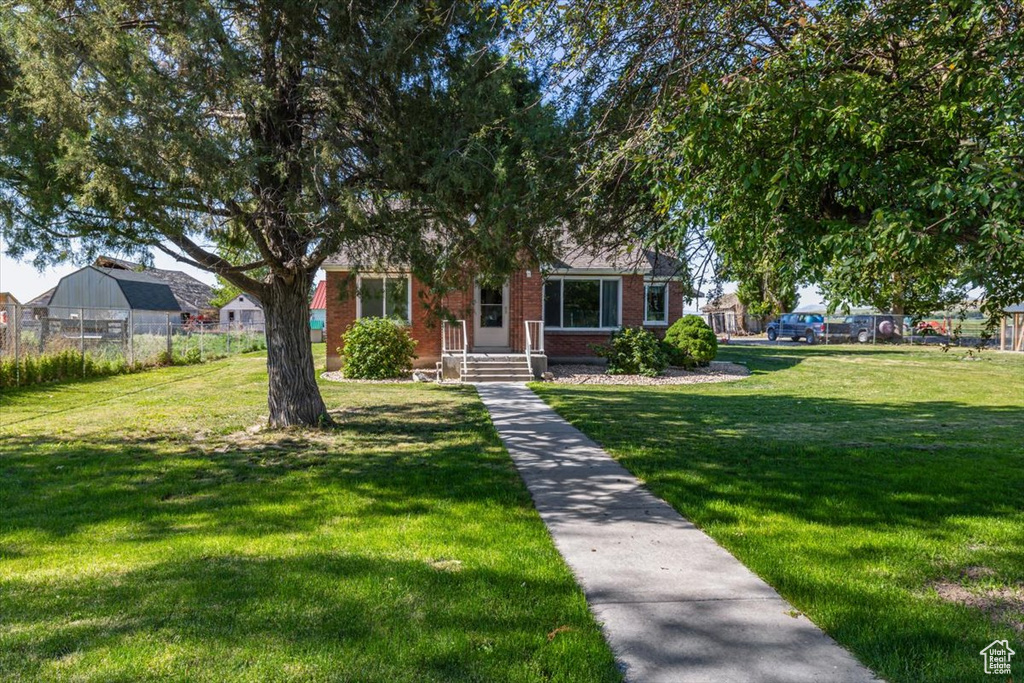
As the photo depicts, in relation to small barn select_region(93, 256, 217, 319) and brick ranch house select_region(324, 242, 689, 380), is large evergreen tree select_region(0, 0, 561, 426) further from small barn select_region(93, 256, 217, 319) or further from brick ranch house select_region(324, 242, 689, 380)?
small barn select_region(93, 256, 217, 319)

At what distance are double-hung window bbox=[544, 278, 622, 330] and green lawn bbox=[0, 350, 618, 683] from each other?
11.1 m

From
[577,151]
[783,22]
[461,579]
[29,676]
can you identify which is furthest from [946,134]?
[29,676]

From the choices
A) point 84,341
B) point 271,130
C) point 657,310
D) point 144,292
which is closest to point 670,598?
point 271,130

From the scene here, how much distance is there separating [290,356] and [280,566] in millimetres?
5510

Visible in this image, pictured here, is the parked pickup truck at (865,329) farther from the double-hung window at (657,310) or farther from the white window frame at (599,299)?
the white window frame at (599,299)

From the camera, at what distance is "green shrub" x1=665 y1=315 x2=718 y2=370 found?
18891 millimetres

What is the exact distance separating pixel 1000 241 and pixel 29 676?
212 inches

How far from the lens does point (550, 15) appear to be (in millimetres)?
6324

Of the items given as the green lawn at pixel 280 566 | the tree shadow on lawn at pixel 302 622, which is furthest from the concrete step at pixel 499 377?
the tree shadow on lawn at pixel 302 622

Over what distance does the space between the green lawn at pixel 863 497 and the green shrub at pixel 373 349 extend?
4604mm

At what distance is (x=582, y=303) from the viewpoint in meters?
19.6

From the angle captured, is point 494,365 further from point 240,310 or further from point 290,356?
point 240,310

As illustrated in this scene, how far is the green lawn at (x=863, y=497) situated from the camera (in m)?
3.55

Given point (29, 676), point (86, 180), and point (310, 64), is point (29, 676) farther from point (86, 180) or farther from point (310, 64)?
point (310, 64)
